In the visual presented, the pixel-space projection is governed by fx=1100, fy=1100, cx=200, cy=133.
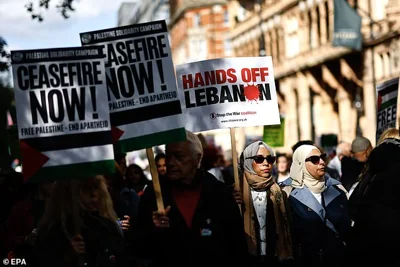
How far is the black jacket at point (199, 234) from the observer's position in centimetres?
778

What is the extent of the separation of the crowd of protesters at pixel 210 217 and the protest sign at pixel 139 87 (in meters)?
0.25

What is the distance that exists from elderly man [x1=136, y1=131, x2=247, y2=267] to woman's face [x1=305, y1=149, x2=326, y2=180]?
2.53 m

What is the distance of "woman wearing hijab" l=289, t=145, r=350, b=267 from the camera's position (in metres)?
9.95

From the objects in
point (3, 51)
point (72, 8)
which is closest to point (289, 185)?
point (72, 8)

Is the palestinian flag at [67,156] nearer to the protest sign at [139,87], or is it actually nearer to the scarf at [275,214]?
the protest sign at [139,87]

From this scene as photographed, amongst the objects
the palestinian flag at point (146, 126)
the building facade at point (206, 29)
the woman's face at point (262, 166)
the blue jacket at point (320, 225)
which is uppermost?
the building facade at point (206, 29)

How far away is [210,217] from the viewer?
7.86 meters

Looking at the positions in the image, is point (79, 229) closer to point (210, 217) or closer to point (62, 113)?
point (62, 113)

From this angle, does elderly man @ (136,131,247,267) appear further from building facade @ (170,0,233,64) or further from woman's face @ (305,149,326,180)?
building facade @ (170,0,233,64)

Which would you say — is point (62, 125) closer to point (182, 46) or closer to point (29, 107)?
point (29, 107)

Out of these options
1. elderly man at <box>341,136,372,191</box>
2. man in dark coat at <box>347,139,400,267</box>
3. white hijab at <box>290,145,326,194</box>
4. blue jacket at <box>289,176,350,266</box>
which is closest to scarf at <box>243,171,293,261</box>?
blue jacket at <box>289,176,350,266</box>

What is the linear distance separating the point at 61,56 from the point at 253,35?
5923 cm

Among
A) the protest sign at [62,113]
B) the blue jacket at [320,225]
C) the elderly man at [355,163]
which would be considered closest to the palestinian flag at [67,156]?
the protest sign at [62,113]

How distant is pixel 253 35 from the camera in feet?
218
